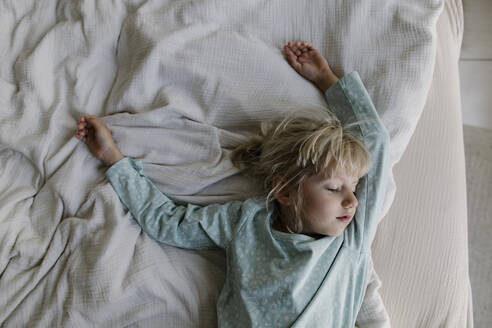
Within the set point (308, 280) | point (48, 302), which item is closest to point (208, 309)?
point (308, 280)

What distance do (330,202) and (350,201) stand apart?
4cm

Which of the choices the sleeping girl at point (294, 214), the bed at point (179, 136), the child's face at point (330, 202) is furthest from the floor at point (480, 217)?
the child's face at point (330, 202)

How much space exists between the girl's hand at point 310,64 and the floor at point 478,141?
2.42 feet

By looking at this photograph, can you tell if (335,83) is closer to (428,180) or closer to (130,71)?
(428,180)

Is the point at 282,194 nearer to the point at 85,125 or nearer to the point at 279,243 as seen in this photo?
the point at 279,243

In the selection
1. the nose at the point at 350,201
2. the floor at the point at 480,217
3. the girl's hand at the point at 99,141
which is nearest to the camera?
the nose at the point at 350,201

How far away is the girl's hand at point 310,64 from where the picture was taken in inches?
41.6

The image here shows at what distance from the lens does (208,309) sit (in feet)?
3.13

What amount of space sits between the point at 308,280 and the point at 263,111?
0.40m

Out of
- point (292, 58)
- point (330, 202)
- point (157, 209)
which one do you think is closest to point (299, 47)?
point (292, 58)

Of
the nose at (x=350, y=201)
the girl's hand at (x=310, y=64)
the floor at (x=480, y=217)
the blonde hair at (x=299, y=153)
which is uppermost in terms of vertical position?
the girl's hand at (x=310, y=64)

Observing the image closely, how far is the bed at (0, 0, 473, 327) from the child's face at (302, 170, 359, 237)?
0.15 m

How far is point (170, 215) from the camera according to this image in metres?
0.99

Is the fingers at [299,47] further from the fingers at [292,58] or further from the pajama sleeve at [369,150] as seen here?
the pajama sleeve at [369,150]
